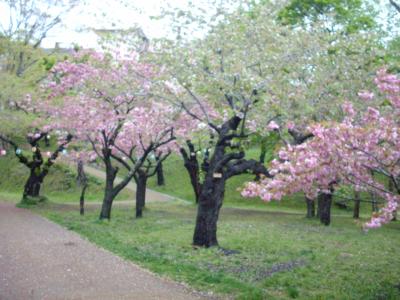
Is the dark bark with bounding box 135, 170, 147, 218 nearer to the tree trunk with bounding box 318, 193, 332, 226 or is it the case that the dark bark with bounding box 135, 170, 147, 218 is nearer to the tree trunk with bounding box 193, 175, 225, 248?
the tree trunk with bounding box 318, 193, 332, 226

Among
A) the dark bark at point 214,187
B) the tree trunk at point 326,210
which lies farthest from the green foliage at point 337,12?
the dark bark at point 214,187

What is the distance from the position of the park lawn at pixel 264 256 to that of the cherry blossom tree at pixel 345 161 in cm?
70

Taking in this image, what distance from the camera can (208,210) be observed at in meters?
11.5

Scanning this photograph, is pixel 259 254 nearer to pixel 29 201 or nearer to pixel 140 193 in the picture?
pixel 140 193

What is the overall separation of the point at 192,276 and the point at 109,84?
27.3 feet

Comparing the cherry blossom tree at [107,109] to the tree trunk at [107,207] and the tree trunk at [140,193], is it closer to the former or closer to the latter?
the tree trunk at [107,207]

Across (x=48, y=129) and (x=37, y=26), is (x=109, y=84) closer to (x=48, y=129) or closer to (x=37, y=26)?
(x=48, y=129)

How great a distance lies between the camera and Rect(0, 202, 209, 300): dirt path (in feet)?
23.0

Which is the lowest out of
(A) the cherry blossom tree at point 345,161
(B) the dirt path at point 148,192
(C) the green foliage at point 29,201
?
(C) the green foliage at point 29,201

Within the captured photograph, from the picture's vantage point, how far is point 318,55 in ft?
42.4

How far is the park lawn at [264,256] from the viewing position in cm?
764

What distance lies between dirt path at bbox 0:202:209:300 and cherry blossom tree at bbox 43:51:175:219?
4.78m

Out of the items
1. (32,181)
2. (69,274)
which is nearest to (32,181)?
(32,181)

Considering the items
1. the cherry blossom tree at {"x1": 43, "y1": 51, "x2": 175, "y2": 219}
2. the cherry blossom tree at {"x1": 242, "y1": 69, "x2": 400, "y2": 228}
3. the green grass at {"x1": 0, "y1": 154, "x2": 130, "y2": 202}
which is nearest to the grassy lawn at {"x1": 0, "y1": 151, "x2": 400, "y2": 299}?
the cherry blossom tree at {"x1": 242, "y1": 69, "x2": 400, "y2": 228}
